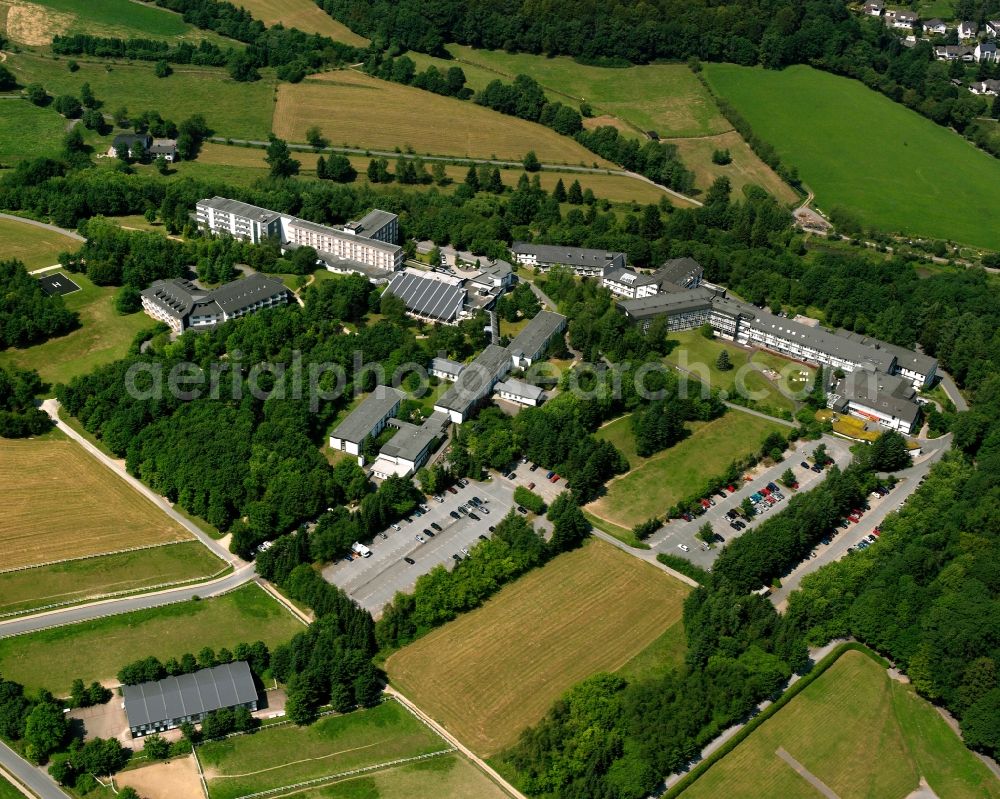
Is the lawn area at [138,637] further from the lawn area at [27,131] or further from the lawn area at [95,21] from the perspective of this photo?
the lawn area at [95,21]

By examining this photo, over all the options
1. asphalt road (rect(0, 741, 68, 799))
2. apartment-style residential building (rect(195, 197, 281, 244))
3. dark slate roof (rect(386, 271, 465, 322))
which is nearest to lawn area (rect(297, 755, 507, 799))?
asphalt road (rect(0, 741, 68, 799))

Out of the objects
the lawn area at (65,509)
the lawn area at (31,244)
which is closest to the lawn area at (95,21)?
the lawn area at (31,244)

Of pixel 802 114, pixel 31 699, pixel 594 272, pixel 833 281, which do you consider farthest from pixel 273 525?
pixel 802 114

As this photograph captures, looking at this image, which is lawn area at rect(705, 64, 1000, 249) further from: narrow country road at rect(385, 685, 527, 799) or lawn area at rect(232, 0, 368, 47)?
narrow country road at rect(385, 685, 527, 799)

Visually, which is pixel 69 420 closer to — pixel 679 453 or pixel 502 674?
pixel 502 674

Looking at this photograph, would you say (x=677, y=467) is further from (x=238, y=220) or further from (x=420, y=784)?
(x=238, y=220)

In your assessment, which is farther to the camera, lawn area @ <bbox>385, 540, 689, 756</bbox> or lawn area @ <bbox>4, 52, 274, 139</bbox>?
lawn area @ <bbox>4, 52, 274, 139</bbox>
